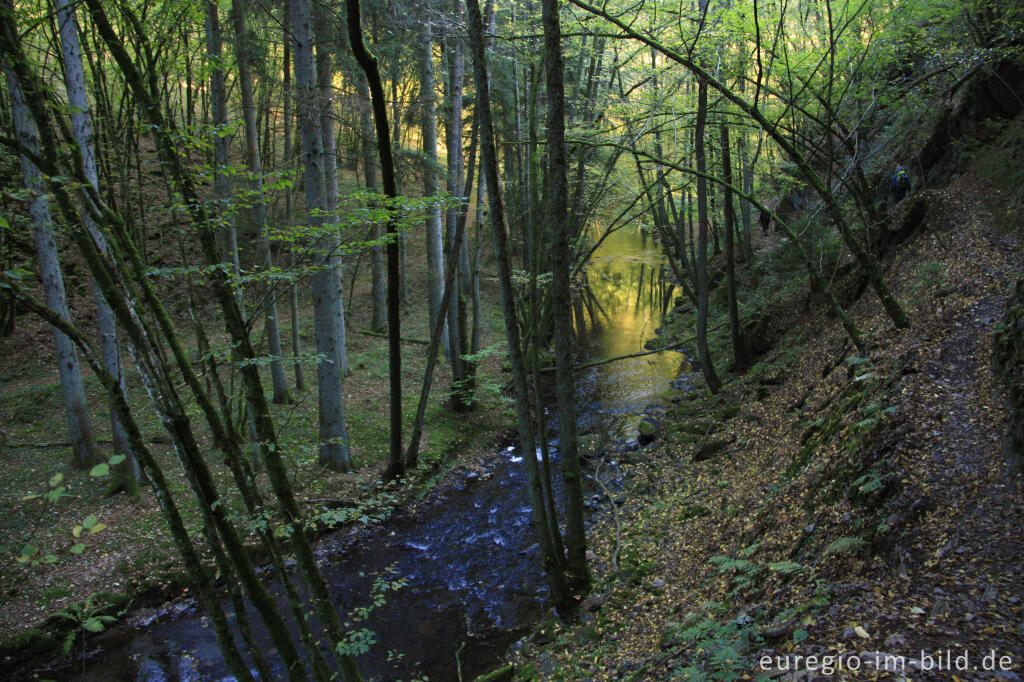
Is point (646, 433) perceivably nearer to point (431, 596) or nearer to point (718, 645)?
point (431, 596)

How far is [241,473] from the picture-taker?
3795 mm

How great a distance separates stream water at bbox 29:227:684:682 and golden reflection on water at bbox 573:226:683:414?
2.01 m

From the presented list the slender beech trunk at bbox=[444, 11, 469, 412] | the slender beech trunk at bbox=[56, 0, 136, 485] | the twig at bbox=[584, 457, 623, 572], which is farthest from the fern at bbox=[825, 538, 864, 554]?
the slender beech trunk at bbox=[444, 11, 469, 412]

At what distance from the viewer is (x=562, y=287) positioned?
19.3 ft

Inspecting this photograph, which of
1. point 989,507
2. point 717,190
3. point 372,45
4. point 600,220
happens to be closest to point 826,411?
point 989,507

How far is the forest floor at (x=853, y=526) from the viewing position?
11.2 ft

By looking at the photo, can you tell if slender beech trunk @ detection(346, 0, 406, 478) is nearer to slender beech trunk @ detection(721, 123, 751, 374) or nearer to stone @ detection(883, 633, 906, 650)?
stone @ detection(883, 633, 906, 650)

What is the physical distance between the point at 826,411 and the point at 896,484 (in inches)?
121

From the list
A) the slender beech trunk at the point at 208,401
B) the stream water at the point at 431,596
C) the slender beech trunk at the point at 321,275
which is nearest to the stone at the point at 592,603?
the stream water at the point at 431,596

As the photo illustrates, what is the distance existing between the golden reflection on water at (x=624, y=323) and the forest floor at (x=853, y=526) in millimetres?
5176

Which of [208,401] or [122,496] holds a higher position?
[208,401]

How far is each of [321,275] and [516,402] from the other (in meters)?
4.40

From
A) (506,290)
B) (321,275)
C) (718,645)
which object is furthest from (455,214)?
(718,645)

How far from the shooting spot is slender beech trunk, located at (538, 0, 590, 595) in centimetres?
539
